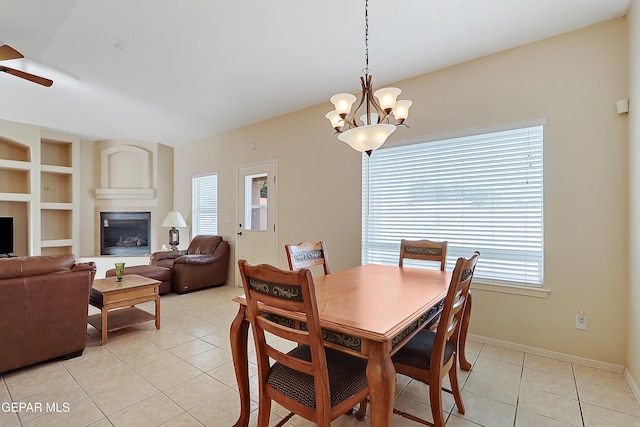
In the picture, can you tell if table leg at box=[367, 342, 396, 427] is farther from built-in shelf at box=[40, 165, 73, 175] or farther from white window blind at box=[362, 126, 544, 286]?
built-in shelf at box=[40, 165, 73, 175]

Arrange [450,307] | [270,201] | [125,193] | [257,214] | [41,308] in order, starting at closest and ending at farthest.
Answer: [450,307], [41,308], [270,201], [257,214], [125,193]

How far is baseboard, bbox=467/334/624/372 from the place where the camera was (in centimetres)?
234

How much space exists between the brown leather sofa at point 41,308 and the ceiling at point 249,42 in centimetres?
205

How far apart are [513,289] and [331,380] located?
2190 millimetres

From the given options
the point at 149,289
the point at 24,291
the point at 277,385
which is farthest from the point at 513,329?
the point at 24,291

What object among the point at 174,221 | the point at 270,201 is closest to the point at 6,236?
the point at 174,221

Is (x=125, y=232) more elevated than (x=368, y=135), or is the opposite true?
(x=368, y=135)

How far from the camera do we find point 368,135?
195 cm

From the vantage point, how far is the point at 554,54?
2.56 m

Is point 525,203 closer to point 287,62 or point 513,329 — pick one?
point 513,329

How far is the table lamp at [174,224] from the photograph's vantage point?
5.82 m

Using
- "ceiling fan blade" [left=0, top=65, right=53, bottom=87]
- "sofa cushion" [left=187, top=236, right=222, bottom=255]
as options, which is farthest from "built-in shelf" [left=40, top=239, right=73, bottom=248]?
"ceiling fan blade" [left=0, top=65, right=53, bottom=87]

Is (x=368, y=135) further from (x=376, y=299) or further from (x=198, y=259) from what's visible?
(x=198, y=259)

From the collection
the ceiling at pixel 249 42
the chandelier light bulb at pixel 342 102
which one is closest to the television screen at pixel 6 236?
the ceiling at pixel 249 42
